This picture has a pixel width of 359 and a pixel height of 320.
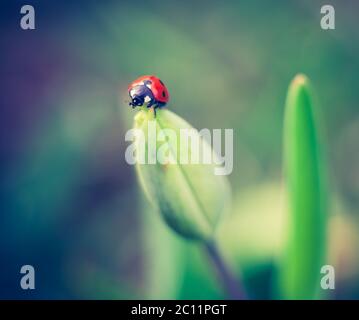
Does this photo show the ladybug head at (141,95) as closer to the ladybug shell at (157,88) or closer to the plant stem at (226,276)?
the ladybug shell at (157,88)

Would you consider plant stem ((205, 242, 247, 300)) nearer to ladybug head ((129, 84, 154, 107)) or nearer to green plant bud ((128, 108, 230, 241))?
green plant bud ((128, 108, 230, 241))

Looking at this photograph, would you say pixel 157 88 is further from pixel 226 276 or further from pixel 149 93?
pixel 226 276

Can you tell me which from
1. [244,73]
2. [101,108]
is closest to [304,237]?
[244,73]

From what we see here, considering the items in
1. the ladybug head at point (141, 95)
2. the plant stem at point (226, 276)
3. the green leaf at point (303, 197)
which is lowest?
the plant stem at point (226, 276)

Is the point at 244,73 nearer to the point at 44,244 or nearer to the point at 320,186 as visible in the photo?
the point at 320,186

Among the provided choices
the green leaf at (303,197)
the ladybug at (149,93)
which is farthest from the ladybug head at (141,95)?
the green leaf at (303,197)

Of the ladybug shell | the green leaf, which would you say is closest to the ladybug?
the ladybug shell
